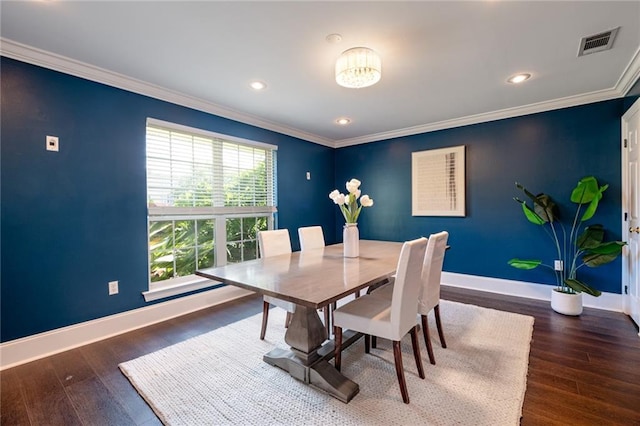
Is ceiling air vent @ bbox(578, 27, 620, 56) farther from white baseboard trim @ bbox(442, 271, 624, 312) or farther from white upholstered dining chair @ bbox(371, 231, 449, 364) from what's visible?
white baseboard trim @ bbox(442, 271, 624, 312)

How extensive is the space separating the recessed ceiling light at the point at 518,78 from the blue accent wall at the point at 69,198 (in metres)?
3.51

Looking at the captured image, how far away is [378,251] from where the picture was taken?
2.71 m

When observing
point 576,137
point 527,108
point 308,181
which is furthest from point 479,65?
point 308,181

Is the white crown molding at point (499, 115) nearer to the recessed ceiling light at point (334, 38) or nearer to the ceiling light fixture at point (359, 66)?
the ceiling light fixture at point (359, 66)

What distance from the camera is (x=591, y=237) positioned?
9.83 ft

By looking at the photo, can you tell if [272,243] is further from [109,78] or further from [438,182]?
[438,182]

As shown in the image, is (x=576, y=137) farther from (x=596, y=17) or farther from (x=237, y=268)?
(x=237, y=268)

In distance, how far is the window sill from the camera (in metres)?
2.89

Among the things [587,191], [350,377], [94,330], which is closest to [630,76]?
[587,191]

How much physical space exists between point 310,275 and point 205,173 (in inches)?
89.7

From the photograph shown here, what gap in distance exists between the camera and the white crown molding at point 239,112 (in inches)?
87.6

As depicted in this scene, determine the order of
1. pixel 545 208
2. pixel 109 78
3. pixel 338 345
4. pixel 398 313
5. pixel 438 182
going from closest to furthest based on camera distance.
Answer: pixel 398 313, pixel 338 345, pixel 109 78, pixel 545 208, pixel 438 182

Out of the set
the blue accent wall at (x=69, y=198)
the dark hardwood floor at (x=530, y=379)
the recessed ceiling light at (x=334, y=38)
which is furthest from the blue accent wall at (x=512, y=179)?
the blue accent wall at (x=69, y=198)

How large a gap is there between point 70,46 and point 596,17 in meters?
3.78
